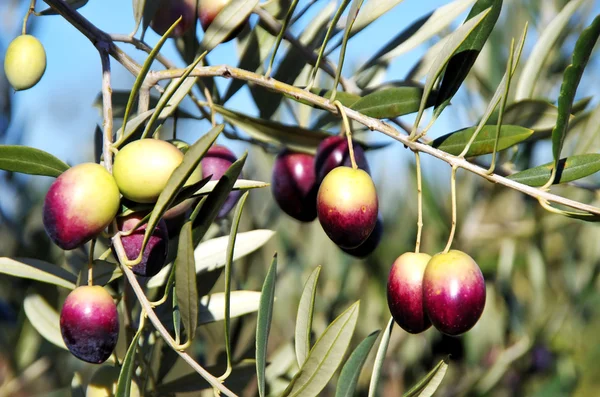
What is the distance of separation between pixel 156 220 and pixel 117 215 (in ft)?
0.34

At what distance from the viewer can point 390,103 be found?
0.78 m


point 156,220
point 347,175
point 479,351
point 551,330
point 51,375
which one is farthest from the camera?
point 551,330

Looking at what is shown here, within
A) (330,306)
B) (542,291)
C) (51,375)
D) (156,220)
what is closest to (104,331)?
(156,220)

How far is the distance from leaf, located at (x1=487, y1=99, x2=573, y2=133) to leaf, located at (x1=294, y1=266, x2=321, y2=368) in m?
0.45

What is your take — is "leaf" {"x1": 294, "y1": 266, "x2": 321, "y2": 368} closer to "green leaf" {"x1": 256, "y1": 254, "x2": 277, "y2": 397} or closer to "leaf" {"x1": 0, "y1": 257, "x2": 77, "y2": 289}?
"green leaf" {"x1": 256, "y1": 254, "x2": 277, "y2": 397}

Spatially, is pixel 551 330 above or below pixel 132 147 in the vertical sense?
below

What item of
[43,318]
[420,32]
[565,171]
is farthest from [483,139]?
[43,318]

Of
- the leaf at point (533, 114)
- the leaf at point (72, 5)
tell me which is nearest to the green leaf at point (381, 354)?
the leaf at point (533, 114)

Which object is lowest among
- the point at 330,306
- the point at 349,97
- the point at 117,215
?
the point at 330,306

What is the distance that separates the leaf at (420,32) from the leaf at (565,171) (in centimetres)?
38

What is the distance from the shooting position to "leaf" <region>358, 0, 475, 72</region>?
1024mm

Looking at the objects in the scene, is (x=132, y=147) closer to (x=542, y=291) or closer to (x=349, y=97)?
(x=349, y=97)

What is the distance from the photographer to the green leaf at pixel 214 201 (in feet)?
2.06

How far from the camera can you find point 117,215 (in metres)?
0.67
